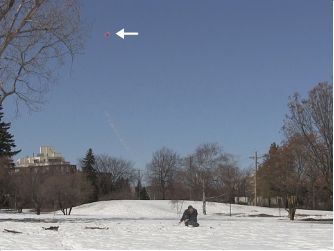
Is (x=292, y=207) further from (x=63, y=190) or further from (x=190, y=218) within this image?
(x=63, y=190)

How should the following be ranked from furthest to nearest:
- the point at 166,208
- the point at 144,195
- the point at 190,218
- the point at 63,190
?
the point at 144,195 < the point at 166,208 < the point at 63,190 < the point at 190,218

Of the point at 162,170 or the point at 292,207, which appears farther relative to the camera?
the point at 162,170

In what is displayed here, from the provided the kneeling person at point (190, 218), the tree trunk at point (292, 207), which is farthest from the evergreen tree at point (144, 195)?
the kneeling person at point (190, 218)

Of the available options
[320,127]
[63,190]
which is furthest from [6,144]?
[320,127]

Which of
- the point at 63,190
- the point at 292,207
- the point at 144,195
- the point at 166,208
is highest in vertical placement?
the point at 63,190

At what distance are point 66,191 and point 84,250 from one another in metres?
42.2

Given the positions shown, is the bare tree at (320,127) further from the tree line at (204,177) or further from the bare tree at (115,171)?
the bare tree at (115,171)

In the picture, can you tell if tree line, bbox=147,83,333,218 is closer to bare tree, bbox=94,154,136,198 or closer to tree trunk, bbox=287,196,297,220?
tree trunk, bbox=287,196,297,220

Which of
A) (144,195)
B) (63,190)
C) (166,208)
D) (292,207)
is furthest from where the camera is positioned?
(144,195)

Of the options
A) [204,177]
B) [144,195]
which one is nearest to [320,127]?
[204,177]

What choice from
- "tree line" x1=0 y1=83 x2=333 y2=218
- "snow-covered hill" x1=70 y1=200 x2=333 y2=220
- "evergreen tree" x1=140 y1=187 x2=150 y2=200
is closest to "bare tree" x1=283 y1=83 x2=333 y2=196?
"tree line" x1=0 y1=83 x2=333 y2=218

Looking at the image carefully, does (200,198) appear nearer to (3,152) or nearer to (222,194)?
(222,194)

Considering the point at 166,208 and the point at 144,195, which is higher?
the point at 144,195

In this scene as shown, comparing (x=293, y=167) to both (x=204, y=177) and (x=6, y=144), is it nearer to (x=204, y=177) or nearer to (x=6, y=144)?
(x=204, y=177)
